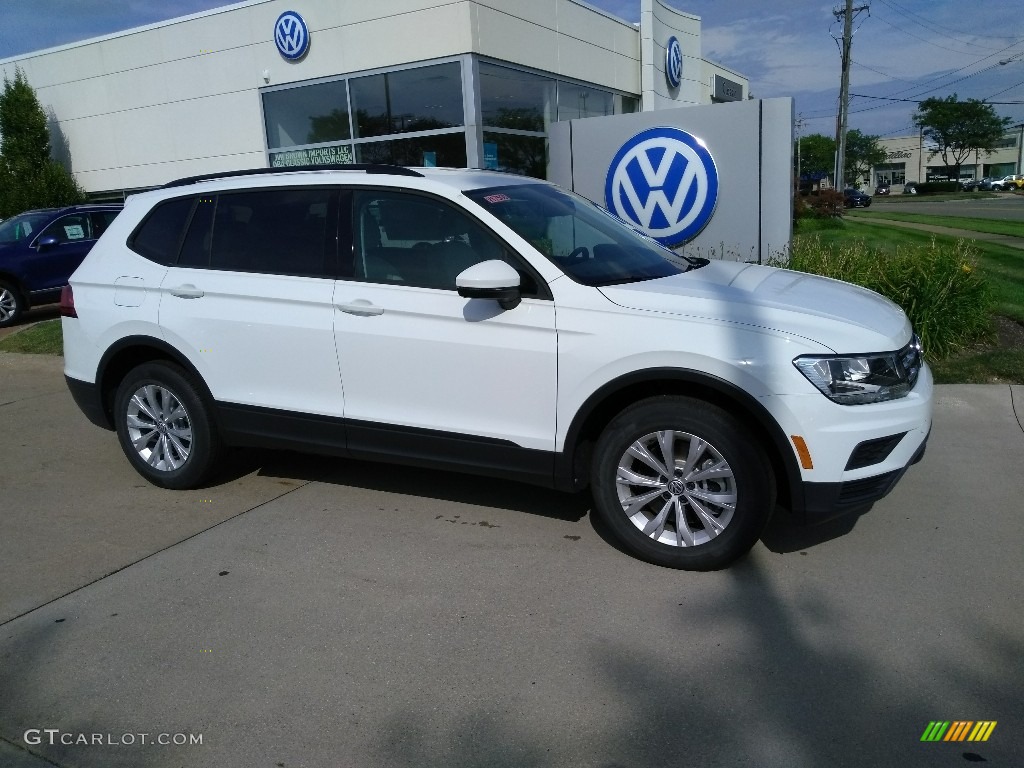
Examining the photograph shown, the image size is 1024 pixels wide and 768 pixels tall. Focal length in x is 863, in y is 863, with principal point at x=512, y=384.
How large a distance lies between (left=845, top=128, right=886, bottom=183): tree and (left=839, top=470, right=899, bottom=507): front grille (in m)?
103

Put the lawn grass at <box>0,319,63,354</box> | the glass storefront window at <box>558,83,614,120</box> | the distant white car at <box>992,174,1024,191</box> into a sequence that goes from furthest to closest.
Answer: the distant white car at <box>992,174,1024,191</box> < the glass storefront window at <box>558,83,614,120</box> < the lawn grass at <box>0,319,63,354</box>

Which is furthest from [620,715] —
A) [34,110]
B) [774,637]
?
[34,110]

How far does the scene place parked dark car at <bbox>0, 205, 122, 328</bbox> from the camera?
1282cm

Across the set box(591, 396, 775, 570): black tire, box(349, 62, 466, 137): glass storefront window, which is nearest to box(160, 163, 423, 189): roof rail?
box(591, 396, 775, 570): black tire

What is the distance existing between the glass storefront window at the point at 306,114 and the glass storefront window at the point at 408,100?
0.38 meters

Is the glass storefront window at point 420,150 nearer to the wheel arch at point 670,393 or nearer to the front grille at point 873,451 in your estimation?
the wheel arch at point 670,393

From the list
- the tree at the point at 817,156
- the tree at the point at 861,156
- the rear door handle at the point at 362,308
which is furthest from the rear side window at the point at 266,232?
the tree at the point at 861,156

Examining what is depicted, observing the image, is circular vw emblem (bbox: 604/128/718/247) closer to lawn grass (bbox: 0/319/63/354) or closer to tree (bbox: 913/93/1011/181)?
lawn grass (bbox: 0/319/63/354)

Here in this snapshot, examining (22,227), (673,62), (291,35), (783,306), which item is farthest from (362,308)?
(673,62)

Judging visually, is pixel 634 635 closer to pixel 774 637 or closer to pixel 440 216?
pixel 774 637

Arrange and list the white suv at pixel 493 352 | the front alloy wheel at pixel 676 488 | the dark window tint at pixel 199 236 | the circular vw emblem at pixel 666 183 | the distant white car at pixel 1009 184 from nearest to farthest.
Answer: the white suv at pixel 493 352, the front alloy wheel at pixel 676 488, the dark window tint at pixel 199 236, the circular vw emblem at pixel 666 183, the distant white car at pixel 1009 184

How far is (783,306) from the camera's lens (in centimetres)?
393

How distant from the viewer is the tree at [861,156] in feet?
325

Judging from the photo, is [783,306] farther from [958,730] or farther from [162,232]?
[162,232]
